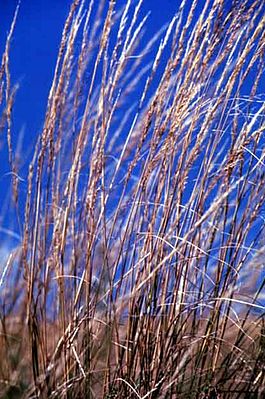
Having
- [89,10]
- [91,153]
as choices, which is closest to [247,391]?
[91,153]

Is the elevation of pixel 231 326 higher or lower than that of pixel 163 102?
lower

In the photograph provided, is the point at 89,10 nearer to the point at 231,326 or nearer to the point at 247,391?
the point at 231,326

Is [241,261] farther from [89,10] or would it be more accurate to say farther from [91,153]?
[89,10]

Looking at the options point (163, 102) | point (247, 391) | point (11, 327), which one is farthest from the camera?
point (11, 327)

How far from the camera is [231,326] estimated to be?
8.20 feet

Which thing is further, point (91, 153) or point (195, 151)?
point (91, 153)

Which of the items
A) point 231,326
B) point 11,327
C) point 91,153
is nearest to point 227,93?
point 91,153

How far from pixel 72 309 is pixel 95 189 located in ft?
1.19

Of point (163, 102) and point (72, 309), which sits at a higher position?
point (163, 102)

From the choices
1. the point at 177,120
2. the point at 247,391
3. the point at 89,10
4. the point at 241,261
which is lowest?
the point at 247,391

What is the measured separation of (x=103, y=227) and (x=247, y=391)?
64cm

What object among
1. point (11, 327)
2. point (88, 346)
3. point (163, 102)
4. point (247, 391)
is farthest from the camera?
point (11, 327)

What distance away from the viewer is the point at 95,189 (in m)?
2.48

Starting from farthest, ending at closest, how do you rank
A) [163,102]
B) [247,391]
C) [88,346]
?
[163,102] → [88,346] → [247,391]
